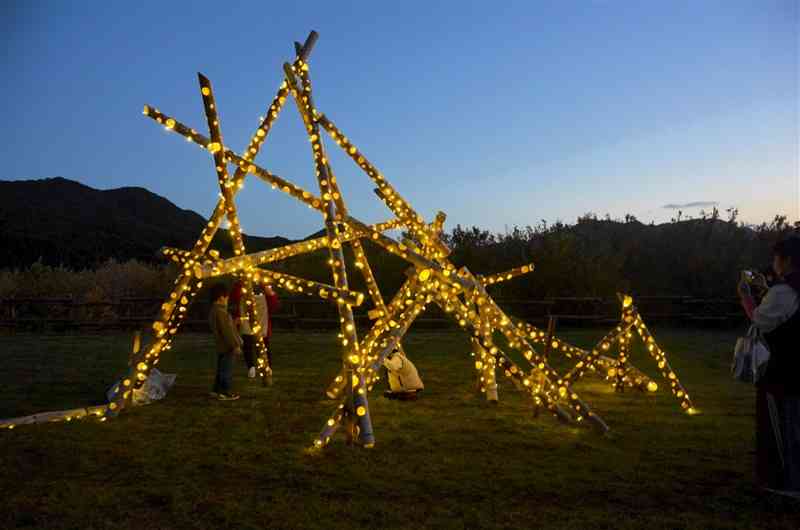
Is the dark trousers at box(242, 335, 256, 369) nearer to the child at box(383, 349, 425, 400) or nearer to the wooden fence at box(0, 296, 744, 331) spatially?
the child at box(383, 349, 425, 400)

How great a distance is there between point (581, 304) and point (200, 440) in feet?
56.8

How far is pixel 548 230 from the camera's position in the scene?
29.8 meters

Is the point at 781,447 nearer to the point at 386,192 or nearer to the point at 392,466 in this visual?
the point at 392,466

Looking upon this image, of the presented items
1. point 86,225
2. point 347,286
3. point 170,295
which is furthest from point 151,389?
point 86,225

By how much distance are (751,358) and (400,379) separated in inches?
181

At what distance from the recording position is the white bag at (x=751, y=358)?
4.96 metres

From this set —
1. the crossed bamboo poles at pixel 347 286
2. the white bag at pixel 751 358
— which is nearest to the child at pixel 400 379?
the crossed bamboo poles at pixel 347 286

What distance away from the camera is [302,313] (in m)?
21.9

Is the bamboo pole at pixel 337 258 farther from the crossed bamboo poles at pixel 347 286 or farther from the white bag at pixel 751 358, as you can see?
the white bag at pixel 751 358

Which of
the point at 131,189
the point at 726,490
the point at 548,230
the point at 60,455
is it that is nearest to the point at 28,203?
the point at 131,189

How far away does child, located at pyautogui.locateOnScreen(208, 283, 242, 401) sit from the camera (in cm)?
840

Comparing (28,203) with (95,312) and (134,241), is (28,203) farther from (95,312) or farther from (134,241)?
(95,312)

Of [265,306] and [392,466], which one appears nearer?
[392,466]

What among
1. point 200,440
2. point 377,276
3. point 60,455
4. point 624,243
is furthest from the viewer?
point 624,243
